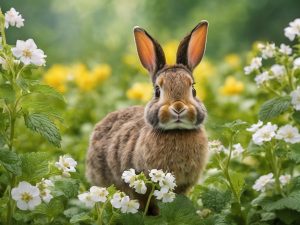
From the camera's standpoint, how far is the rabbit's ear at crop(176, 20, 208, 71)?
122 inches

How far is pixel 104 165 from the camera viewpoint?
3.38 meters

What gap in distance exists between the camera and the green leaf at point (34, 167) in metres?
2.56

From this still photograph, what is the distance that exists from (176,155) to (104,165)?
55 centimetres

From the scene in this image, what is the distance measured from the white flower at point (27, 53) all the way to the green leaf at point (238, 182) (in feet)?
3.09

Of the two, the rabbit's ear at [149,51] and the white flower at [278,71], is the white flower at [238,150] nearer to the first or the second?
the white flower at [278,71]

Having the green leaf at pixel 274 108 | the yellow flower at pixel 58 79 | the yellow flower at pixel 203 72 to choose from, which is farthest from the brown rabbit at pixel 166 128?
the yellow flower at pixel 203 72

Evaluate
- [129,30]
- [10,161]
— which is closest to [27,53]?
[10,161]

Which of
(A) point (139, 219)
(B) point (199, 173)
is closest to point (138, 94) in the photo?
(B) point (199, 173)

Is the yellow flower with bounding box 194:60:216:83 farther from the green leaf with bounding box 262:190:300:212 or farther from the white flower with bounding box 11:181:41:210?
the white flower with bounding box 11:181:41:210

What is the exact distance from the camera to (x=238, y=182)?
2.95 metres

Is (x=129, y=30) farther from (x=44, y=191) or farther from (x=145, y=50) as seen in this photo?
(x=44, y=191)

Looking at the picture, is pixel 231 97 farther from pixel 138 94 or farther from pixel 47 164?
pixel 47 164

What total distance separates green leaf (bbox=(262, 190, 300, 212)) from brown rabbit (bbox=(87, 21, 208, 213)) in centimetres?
33

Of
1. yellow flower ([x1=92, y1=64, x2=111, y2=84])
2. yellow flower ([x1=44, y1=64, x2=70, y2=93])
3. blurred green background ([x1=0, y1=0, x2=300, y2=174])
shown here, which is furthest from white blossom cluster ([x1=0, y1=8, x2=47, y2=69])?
blurred green background ([x1=0, y1=0, x2=300, y2=174])
